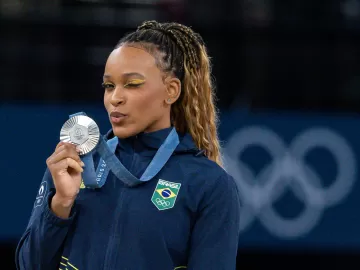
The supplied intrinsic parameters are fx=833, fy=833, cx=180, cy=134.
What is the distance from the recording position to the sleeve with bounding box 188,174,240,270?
2258 millimetres

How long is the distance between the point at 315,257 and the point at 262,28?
223 cm

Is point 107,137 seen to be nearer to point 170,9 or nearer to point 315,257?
point 170,9

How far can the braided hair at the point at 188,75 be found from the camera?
245 centimetres

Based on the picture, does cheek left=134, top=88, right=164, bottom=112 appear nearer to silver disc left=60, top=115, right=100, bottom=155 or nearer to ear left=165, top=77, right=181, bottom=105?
ear left=165, top=77, right=181, bottom=105

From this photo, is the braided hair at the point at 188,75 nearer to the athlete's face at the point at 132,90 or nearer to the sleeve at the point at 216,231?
the athlete's face at the point at 132,90

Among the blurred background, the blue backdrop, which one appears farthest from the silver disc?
the blue backdrop

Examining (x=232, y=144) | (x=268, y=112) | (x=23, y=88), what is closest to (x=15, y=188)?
(x=23, y=88)

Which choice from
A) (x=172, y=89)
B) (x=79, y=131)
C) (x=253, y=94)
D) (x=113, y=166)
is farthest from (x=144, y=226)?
(x=253, y=94)

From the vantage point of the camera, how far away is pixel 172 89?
2.43m

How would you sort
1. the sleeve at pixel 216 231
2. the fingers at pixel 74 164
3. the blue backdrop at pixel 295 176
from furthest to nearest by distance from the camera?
the blue backdrop at pixel 295 176 → the sleeve at pixel 216 231 → the fingers at pixel 74 164

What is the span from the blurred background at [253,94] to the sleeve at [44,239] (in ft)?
12.5

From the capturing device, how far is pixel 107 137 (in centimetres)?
247

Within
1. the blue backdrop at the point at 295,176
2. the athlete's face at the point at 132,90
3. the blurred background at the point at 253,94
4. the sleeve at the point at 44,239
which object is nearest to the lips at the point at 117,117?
the athlete's face at the point at 132,90

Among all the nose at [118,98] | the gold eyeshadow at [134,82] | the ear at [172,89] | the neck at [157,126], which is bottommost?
the neck at [157,126]
